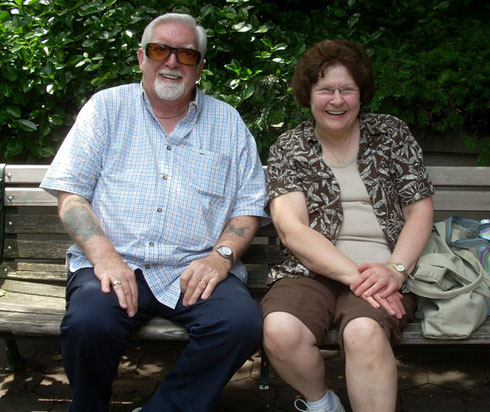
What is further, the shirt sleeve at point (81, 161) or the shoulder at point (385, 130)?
the shoulder at point (385, 130)

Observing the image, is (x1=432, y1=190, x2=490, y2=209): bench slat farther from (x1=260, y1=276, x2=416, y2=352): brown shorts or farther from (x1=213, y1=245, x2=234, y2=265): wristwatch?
(x1=213, y1=245, x2=234, y2=265): wristwatch

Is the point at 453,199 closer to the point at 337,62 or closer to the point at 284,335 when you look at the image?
the point at 337,62

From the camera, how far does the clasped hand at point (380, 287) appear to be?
111 inches

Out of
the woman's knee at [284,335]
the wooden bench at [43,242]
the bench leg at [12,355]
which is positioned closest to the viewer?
the woman's knee at [284,335]

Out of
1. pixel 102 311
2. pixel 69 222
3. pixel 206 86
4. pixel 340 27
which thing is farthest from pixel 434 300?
pixel 340 27

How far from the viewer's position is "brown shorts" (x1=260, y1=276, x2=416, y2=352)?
2.76 metres

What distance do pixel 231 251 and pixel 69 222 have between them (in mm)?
747

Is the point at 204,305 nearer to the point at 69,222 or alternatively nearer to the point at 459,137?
the point at 69,222

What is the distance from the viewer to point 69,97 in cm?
432

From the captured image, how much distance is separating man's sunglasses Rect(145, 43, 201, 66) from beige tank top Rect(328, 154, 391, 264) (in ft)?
2.93

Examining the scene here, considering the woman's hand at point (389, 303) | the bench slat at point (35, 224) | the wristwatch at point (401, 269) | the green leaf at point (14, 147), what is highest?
the green leaf at point (14, 147)

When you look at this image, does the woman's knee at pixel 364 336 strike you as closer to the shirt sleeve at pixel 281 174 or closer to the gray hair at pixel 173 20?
the shirt sleeve at pixel 281 174

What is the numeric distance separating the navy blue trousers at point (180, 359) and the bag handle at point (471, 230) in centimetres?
101

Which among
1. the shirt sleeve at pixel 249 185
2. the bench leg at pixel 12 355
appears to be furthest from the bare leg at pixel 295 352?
the bench leg at pixel 12 355
